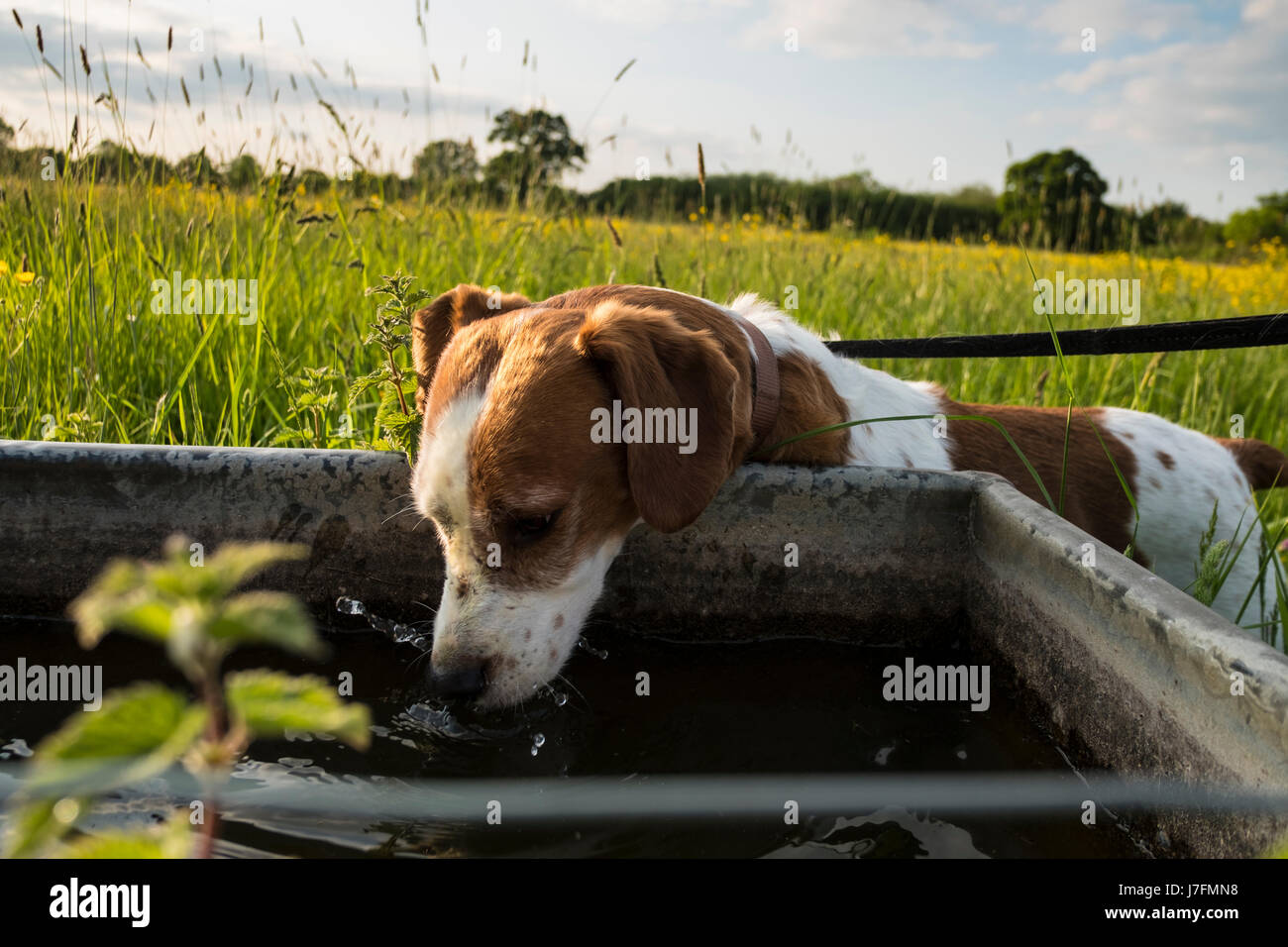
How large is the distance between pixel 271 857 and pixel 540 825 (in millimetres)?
493

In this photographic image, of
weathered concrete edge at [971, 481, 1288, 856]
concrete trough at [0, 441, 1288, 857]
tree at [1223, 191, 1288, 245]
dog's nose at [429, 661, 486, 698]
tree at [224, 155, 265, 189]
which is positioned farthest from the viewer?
tree at [1223, 191, 1288, 245]

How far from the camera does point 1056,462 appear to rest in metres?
3.25

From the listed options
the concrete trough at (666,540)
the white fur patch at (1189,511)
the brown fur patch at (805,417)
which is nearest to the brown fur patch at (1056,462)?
the white fur patch at (1189,511)

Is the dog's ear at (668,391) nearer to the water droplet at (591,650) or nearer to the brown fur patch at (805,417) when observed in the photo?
the brown fur patch at (805,417)

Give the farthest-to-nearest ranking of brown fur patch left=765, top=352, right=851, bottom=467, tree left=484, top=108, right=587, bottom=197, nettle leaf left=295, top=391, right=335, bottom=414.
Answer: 1. tree left=484, top=108, right=587, bottom=197
2. nettle leaf left=295, top=391, right=335, bottom=414
3. brown fur patch left=765, top=352, right=851, bottom=467

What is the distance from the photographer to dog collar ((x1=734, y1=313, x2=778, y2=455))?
2676 mm

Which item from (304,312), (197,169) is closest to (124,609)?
(304,312)

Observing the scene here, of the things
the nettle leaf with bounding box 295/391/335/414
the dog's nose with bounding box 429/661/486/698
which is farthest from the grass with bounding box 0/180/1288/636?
the dog's nose with bounding box 429/661/486/698

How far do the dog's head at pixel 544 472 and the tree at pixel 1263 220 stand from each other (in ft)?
141

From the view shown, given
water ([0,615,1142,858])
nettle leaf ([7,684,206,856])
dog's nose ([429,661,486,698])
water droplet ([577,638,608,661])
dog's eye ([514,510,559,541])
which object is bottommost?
water ([0,615,1142,858])

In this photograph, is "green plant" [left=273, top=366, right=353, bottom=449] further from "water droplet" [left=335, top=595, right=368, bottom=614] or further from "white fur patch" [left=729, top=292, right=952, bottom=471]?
"white fur patch" [left=729, top=292, right=952, bottom=471]

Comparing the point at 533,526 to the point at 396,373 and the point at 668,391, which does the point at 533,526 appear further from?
the point at 396,373

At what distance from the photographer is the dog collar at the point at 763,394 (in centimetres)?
268

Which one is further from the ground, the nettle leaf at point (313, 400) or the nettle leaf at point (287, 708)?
the nettle leaf at point (313, 400)
